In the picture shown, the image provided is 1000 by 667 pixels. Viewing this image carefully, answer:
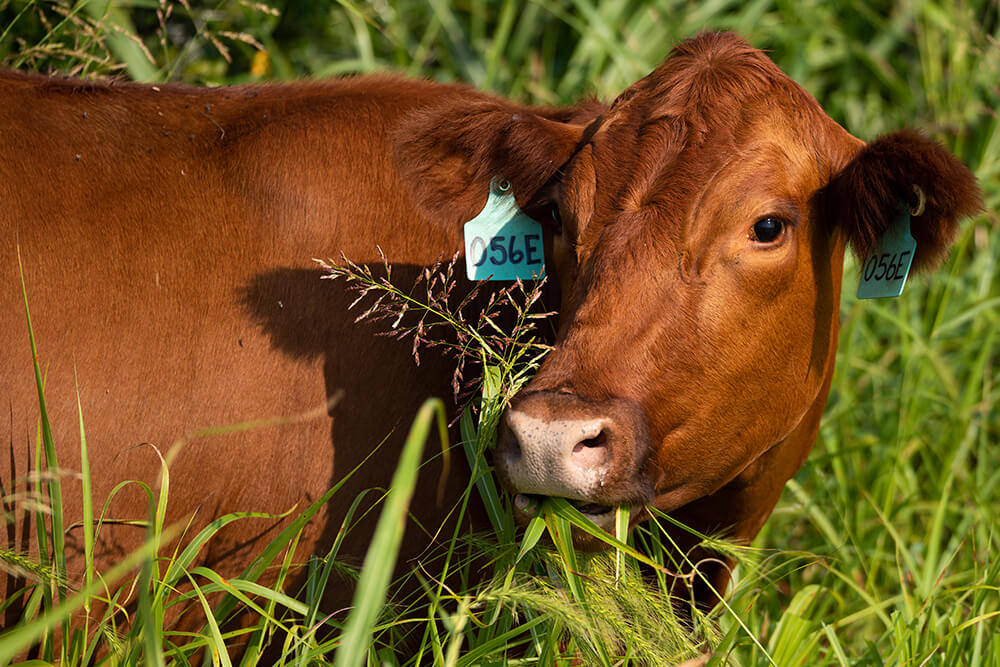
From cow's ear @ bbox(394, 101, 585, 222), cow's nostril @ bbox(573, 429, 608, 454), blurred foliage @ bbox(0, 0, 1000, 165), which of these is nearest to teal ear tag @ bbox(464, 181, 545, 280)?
cow's ear @ bbox(394, 101, 585, 222)

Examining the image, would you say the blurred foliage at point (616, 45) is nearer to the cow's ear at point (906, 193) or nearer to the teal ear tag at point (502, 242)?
the teal ear tag at point (502, 242)

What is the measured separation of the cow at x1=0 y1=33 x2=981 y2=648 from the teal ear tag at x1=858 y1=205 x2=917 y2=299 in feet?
0.11

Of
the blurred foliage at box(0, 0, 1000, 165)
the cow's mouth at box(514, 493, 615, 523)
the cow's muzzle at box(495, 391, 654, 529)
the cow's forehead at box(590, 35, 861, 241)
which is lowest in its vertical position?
the cow's mouth at box(514, 493, 615, 523)

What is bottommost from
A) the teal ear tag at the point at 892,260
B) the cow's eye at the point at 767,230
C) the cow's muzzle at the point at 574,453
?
the cow's muzzle at the point at 574,453

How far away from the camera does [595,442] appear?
84.0 inches

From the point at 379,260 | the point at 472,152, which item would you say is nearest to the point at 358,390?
the point at 379,260

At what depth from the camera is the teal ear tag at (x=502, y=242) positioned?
2.81 meters

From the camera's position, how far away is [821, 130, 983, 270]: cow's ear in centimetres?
246

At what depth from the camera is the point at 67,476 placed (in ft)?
8.41

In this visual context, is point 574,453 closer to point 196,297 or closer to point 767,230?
point 767,230

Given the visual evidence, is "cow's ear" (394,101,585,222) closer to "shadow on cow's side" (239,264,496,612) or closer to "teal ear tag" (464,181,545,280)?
"teal ear tag" (464,181,545,280)

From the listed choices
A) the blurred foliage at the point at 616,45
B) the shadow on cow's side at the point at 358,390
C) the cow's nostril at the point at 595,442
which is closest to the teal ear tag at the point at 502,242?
the shadow on cow's side at the point at 358,390

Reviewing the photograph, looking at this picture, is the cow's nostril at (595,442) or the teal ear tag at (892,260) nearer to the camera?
the cow's nostril at (595,442)

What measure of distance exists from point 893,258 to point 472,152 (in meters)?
1.22
